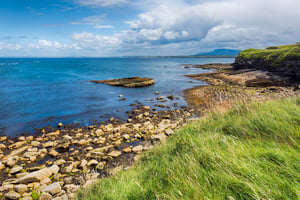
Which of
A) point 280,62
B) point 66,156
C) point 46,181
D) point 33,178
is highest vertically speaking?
point 280,62

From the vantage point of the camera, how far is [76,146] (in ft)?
39.1

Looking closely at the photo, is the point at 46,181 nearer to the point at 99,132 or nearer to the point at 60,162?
the point at 60,162

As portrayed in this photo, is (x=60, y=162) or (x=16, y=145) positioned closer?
(x=60, y=162)

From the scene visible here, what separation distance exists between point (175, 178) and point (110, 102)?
2386 centimetres

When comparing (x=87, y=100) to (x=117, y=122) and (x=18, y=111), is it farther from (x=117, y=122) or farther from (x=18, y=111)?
(x=117, y=122)

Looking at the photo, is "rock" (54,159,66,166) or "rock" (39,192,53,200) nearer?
"rock" (39,192,53,200)

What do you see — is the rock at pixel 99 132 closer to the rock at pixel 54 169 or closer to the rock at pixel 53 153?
the rock at pixel 53 153

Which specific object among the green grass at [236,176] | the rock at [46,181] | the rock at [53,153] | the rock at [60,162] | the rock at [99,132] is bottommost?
the rock at [99,132]

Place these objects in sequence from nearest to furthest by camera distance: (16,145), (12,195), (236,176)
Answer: (236,176)
(12,195)
(16,145)

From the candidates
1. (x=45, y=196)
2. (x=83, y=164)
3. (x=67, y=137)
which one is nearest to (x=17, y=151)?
(x=67, y=137)

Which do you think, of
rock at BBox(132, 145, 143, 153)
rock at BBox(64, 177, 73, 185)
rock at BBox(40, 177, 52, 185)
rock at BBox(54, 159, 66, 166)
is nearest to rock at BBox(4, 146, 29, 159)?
rock at BBox(54, 159, 66, 166)

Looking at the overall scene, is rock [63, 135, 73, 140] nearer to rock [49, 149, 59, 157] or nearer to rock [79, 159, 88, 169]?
rock [49, 149, 59, 157]

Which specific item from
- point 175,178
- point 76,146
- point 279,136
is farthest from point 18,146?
point 279,136

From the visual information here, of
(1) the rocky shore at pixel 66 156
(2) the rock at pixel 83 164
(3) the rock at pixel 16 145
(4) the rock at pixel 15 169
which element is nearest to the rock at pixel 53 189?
(1) the rocky shore at pixel 66 156
